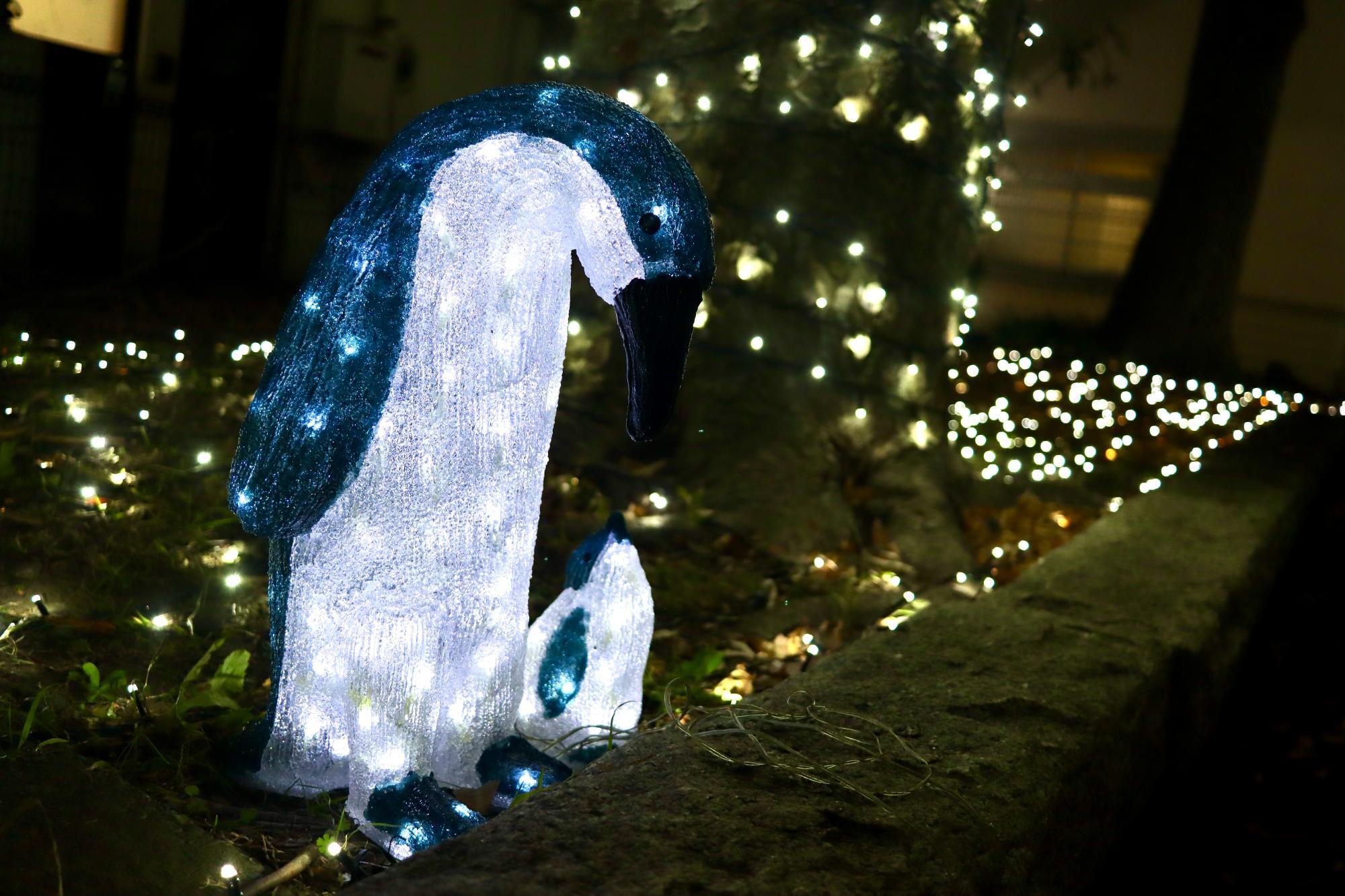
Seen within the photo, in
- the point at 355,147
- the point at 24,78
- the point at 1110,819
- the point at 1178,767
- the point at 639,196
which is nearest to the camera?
the point at 639,196

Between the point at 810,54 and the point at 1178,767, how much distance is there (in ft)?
9.80

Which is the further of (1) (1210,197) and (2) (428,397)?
(1) (1210,197)

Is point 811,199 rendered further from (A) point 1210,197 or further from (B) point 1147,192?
(B) point 1147,192

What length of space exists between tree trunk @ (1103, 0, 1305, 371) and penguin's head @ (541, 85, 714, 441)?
10.7m

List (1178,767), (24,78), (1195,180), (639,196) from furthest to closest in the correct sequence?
(1195,180) < (24,78) < (1178,767) < (639,196)

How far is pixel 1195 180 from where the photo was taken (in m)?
11.5

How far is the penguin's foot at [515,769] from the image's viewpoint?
2.04m

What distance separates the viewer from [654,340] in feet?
6.41

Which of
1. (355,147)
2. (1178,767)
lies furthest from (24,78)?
(1178,767)

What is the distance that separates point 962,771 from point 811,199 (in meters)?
3.12

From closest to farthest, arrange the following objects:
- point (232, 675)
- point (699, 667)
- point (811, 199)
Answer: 1. point (232, 675)
2. point (699, 667)
3. point (811, 199)

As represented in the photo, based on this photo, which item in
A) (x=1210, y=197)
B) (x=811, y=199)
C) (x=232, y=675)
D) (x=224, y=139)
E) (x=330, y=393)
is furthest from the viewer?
(x=1210, y=197)

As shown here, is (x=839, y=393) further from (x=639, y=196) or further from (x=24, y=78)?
(x=24, y=78)

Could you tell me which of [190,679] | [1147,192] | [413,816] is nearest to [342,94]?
[190,679]
